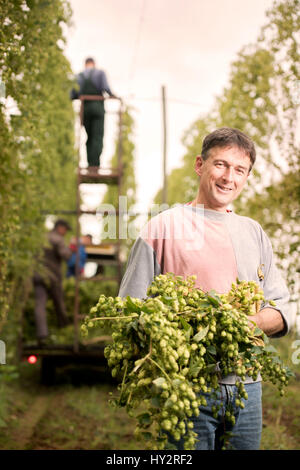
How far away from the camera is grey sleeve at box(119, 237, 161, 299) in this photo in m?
2.08

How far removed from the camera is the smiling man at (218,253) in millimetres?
2090

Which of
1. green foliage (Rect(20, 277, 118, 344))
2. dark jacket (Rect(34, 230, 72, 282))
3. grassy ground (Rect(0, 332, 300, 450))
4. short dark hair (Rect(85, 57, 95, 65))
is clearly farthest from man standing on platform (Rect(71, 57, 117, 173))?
grassy ground (Rect(0, 332, 300, 450))

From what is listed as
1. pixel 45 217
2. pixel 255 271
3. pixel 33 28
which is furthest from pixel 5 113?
pixel 45 217

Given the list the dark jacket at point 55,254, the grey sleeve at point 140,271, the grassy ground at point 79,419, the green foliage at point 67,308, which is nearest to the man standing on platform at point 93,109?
the dark jacket at point 55,254

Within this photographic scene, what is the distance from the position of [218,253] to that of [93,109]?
5.64 meters

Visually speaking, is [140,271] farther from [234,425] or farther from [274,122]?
[274,122]

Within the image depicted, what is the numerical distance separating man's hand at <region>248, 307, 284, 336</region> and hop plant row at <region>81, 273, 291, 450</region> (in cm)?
7

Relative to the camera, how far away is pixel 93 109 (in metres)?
7.45

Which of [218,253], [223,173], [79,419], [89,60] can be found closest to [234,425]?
[218,253]

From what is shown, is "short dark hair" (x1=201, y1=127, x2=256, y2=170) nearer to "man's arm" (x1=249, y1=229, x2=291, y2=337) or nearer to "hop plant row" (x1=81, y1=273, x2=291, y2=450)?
"man's arm" (x1=249, y1=229, x2=291, y2=337)

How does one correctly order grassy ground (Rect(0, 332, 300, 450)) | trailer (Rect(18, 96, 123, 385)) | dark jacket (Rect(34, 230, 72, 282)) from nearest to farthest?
grassy ground (Rect(0, 332, 300, 450)) → trailer (Rect(18, 96, 123, 385)) → dark jacket (Rect(34, 230, 72, 282))

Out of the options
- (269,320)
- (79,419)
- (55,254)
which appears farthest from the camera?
(55,254)

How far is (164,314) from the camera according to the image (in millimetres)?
1646

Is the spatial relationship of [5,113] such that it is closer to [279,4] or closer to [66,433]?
[279,4]
